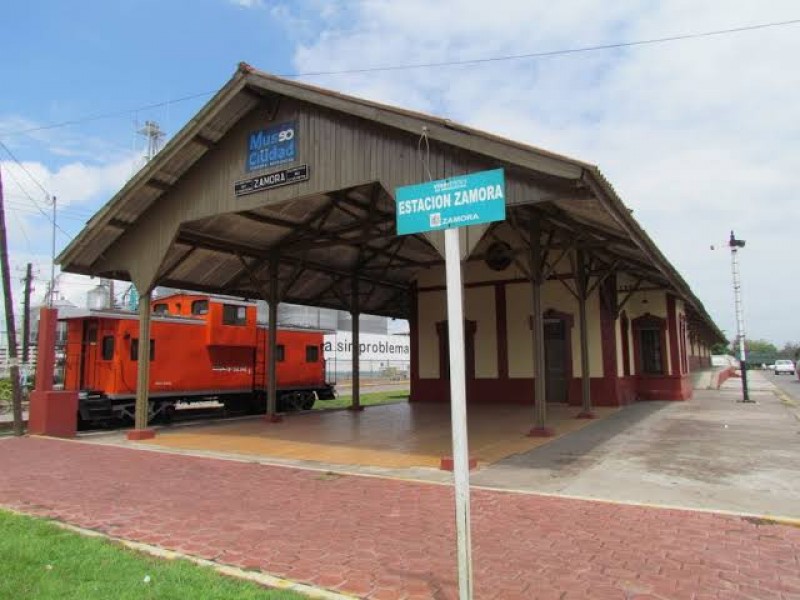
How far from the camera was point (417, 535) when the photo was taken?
5.43 meters

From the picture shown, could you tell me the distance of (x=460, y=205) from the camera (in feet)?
12.1

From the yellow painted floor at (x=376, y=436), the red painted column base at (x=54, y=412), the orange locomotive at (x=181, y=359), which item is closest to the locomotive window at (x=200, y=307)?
the orange locomotive at (x=181, y=359)

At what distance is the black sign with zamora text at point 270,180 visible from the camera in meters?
10.5

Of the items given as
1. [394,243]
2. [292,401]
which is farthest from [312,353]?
[394,243]

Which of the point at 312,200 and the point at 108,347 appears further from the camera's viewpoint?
the point at 108,347

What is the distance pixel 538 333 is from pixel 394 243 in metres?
7.56

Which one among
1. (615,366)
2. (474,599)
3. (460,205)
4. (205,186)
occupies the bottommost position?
(474,599)

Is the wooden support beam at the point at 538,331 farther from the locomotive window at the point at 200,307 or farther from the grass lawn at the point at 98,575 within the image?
the locomotive window at the point at 200,307

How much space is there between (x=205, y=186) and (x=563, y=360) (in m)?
11.7

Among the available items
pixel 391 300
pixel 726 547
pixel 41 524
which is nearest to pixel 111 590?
pixel 41 524

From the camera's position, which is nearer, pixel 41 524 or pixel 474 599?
pixel 474 599

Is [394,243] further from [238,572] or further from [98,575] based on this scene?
[98,575]

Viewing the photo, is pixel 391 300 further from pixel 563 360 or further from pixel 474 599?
pixel 474 599

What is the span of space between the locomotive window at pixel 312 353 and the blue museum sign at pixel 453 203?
1770 cm
